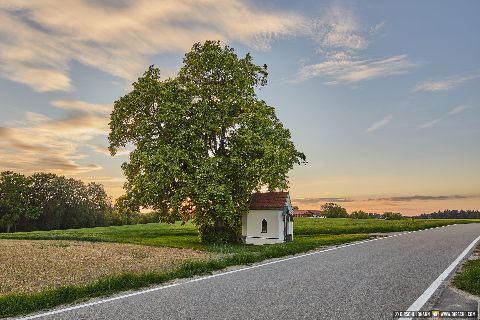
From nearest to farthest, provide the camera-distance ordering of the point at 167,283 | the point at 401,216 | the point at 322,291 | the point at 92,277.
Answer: the point at 322,291, the point at 167,283, the point at 92,277, the point at 401,216

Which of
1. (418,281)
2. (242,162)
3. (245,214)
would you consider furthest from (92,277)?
(245,214)

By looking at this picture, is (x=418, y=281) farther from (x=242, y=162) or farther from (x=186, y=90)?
(x=186, y=90)

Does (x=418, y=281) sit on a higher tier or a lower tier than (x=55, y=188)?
lower

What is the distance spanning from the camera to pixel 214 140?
118ft

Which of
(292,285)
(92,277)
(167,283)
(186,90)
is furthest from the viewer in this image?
(186,90)

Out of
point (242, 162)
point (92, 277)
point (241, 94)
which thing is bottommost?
point (92, 277)

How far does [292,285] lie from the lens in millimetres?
12203

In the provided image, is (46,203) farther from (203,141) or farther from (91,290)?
(91,290)

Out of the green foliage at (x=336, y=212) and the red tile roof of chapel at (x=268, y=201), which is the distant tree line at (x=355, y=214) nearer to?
the green foliage at (x=336, y=212)

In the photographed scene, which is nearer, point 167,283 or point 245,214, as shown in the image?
point 167,283

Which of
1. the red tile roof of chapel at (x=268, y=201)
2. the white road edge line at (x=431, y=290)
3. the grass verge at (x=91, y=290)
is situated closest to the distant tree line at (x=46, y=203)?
the red tile roof of chapel at (x=268, y=201)

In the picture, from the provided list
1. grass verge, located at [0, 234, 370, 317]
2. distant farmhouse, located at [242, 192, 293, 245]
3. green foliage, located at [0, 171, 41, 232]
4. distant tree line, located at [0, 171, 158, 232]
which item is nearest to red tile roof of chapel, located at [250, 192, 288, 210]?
distant farmhouse, located at [242, 192, 293, 245]

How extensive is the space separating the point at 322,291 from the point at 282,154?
71.0ft

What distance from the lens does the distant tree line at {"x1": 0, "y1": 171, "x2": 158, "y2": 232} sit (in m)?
92.7
